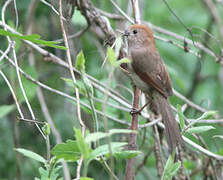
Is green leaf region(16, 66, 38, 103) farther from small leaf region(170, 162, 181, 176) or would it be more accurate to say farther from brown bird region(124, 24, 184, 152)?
small leaf region(170, 162, 181, 176)

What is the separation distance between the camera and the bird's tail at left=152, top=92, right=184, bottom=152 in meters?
2.63

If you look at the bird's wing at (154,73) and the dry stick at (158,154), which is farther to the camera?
the bird's wing at (154,73)

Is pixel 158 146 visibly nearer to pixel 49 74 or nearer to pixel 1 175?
pixel 1 175

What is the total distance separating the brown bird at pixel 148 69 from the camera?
336 centimetres

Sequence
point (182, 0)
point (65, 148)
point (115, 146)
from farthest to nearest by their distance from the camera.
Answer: point (182, 0) → point (65, 148) → point (115, 146)

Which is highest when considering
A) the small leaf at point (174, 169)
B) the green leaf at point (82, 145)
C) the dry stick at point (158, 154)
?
the dry stick at point (158, 154)

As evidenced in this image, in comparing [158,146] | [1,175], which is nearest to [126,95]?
[158,146]

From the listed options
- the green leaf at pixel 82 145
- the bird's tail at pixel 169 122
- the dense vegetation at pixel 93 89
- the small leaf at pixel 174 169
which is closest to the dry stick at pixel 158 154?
the dense vegetation at pixel 93 89

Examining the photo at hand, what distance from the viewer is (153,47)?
3.69 m

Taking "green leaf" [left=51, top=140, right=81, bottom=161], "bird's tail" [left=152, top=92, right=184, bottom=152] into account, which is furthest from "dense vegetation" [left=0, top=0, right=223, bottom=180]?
"bird's tail" [left=152, top=92, right=184, bottom=152]

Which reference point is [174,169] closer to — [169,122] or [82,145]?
[82,145]

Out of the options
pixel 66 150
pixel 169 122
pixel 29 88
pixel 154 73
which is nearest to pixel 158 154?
pixel 169 122

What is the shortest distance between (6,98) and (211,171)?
225cm

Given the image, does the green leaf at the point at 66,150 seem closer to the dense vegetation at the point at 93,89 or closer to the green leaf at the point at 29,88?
the dense vegetation at the point at 93,89
